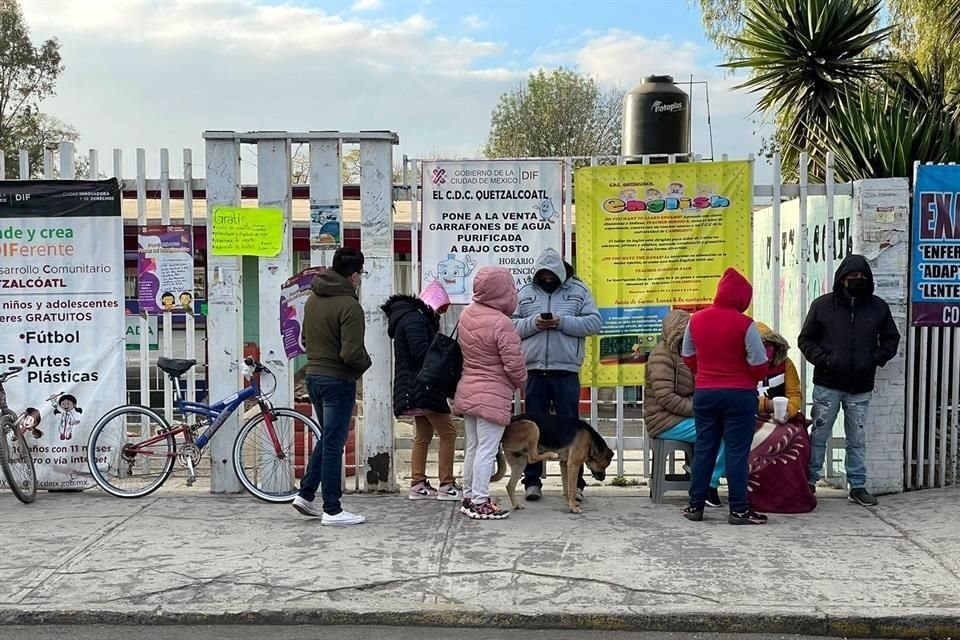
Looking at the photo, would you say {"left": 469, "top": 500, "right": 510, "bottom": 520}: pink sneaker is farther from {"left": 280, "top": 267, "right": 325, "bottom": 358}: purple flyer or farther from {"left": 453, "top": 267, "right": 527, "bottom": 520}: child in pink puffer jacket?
{"left": 280, "top": 267, "right": 325, "bottom": 358}: purple flyer

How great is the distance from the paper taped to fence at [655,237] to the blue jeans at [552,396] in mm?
576

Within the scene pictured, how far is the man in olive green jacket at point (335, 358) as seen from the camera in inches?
254

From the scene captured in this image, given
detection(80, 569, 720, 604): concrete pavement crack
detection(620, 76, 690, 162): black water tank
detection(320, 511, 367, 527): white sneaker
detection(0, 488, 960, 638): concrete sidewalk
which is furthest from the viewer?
detection(620, 76, 690, 162): black water tank

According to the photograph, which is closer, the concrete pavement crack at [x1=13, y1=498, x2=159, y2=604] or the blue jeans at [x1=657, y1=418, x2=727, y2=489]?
the concrete pavement crack at [x1=13, y1=498, x2=159, y2=604]

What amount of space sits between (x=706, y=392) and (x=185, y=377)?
13.7 feet

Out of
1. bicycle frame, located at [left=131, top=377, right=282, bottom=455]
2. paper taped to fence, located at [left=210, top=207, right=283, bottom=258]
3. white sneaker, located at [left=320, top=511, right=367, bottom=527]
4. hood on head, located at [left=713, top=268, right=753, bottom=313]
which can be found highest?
paper taped to fence, located at [left=210, top=207, right=283, bottom=258]

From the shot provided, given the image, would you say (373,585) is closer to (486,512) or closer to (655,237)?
(486,512)

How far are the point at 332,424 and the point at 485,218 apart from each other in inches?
84.3

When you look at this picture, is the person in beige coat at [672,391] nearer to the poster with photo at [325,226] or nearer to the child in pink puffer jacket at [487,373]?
the child in pink puffer jacket at [487,373]

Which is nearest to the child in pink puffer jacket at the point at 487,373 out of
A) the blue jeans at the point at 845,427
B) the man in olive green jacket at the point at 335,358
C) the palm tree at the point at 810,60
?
the man in olive green jacket at the point at 335,358

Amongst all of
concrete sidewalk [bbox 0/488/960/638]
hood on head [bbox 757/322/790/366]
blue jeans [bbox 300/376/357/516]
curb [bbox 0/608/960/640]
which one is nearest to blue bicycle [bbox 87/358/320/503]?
concrete sidewalk [bbox 0/488/960/638]

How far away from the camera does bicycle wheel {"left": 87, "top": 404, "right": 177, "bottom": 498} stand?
743 centimetres

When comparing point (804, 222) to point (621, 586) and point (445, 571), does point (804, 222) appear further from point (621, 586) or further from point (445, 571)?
point (445, 571)

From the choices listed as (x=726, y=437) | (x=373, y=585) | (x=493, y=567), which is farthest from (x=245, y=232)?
(x=726, y=437)
